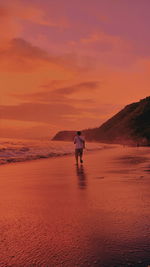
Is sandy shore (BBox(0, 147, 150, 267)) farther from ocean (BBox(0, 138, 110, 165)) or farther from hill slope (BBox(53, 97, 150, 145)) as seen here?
hill slope (BBox(53, 97, 150, 145))

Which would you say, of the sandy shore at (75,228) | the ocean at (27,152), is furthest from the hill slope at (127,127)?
the sandy shore at (75,228)

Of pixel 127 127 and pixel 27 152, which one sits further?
pixel 127 127

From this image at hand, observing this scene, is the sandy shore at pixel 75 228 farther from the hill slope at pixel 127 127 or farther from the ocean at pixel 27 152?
the hill slope at pixel 127 127

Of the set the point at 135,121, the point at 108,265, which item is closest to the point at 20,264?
the point at 108,265

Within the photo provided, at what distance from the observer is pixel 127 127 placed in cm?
13300

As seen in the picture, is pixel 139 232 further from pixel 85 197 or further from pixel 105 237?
pixel 85 197

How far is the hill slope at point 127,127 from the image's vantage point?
12131cm

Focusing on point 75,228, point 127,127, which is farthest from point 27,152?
point 127,127

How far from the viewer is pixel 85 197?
704 cm

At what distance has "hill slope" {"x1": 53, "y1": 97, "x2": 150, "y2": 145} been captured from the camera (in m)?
121

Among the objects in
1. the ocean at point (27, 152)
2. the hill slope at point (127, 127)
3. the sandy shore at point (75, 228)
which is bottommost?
the sandy shore at point (75, 228)

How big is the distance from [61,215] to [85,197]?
1781mm

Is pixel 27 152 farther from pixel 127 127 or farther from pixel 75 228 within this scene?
pixel 127 127

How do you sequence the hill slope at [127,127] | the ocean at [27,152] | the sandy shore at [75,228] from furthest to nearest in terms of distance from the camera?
the hill slope at [127,127] → the ocean at [27,152] → the sandy shore at [75,228]
